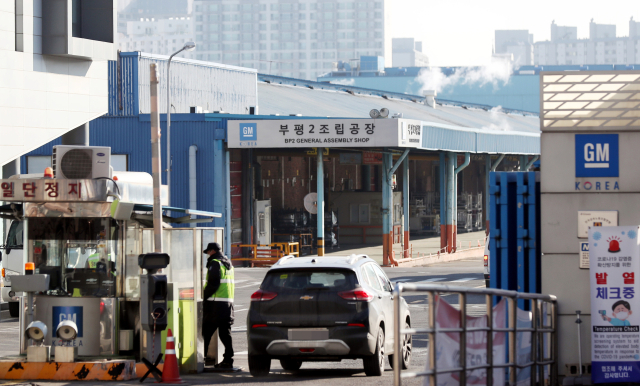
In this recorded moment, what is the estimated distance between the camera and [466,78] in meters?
122

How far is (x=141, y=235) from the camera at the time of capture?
12445 millimetres

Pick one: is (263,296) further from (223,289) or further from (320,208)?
(320,208)

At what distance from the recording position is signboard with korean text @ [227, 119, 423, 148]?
36.0m

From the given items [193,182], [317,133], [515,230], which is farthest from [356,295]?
[193,182]

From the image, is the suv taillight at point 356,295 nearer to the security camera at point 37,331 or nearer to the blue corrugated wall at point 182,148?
the security camera at point 37,331

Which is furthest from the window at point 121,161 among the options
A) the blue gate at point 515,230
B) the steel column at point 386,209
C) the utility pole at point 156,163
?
the blue gate at point 515,230

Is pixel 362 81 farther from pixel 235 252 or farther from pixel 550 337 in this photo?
pixel 550 337

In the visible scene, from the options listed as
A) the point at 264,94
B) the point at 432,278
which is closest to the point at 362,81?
the point at 264,94

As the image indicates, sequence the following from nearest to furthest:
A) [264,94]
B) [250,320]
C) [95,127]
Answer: [250,320] < [95,127] < [264,94]

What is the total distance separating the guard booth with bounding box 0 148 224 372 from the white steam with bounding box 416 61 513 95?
4198 inches

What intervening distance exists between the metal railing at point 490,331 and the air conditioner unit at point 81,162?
4.94 meters

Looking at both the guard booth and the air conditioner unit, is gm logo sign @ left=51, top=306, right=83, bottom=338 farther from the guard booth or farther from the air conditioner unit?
the air conditioner unit

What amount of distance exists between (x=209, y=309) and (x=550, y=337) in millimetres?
4580

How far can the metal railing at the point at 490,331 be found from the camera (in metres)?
7.17
